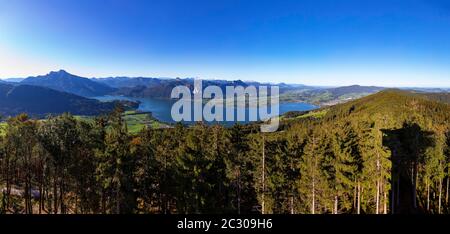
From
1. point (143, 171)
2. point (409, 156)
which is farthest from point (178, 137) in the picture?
point (409, 156)

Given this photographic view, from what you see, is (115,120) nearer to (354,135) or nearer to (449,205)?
(354,135)

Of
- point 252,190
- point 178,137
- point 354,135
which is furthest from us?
point 178,137

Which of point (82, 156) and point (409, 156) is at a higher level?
point (82, 156)

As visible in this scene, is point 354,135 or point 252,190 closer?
point 252,190

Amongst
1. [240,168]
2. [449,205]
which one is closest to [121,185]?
[240,168]

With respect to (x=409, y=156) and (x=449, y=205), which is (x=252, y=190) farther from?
(x=449, y=205)
